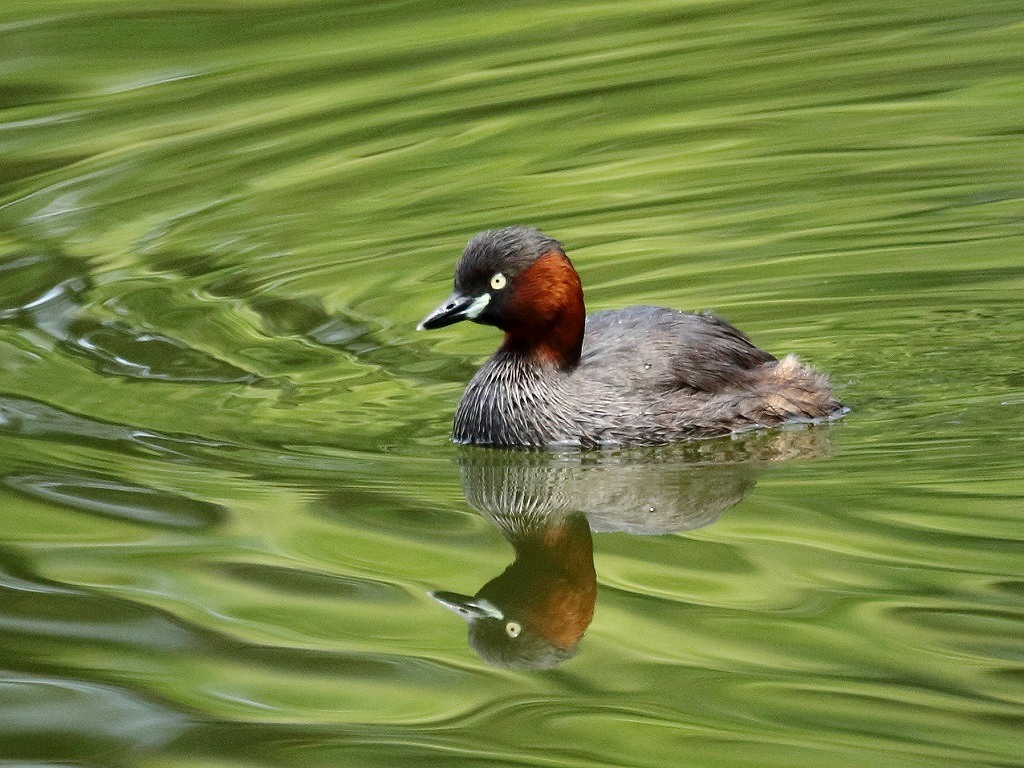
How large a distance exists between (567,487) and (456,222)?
3.69 metres

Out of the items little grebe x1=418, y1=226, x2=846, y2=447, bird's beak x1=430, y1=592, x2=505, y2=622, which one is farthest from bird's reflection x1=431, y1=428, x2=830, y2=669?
little grebe x1=418, y1=226, x2=846, y2=447

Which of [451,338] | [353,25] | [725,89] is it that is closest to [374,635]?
[451,338]

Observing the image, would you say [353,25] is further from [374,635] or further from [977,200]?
[374,635]

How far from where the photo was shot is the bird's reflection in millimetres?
5388

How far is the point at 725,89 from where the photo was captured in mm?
11961

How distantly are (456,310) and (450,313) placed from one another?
0.13 feet

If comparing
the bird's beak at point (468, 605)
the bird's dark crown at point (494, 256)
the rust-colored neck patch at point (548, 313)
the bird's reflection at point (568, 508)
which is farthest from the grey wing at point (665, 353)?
the bird's beak at point (468, 605)

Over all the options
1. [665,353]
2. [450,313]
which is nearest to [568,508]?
[450,313]

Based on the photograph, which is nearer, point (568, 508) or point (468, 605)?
point (468, 605)

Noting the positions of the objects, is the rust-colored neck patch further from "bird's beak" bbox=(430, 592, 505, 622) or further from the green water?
"bird's beak" bbox=(430, 592, 505, 622)

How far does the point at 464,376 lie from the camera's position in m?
8.54

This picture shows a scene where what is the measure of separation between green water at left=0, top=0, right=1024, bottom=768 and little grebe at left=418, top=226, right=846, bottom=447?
0.62 feet

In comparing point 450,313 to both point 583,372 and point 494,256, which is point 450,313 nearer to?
point 494,256

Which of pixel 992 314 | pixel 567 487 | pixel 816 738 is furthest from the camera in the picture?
pixel 992 314
